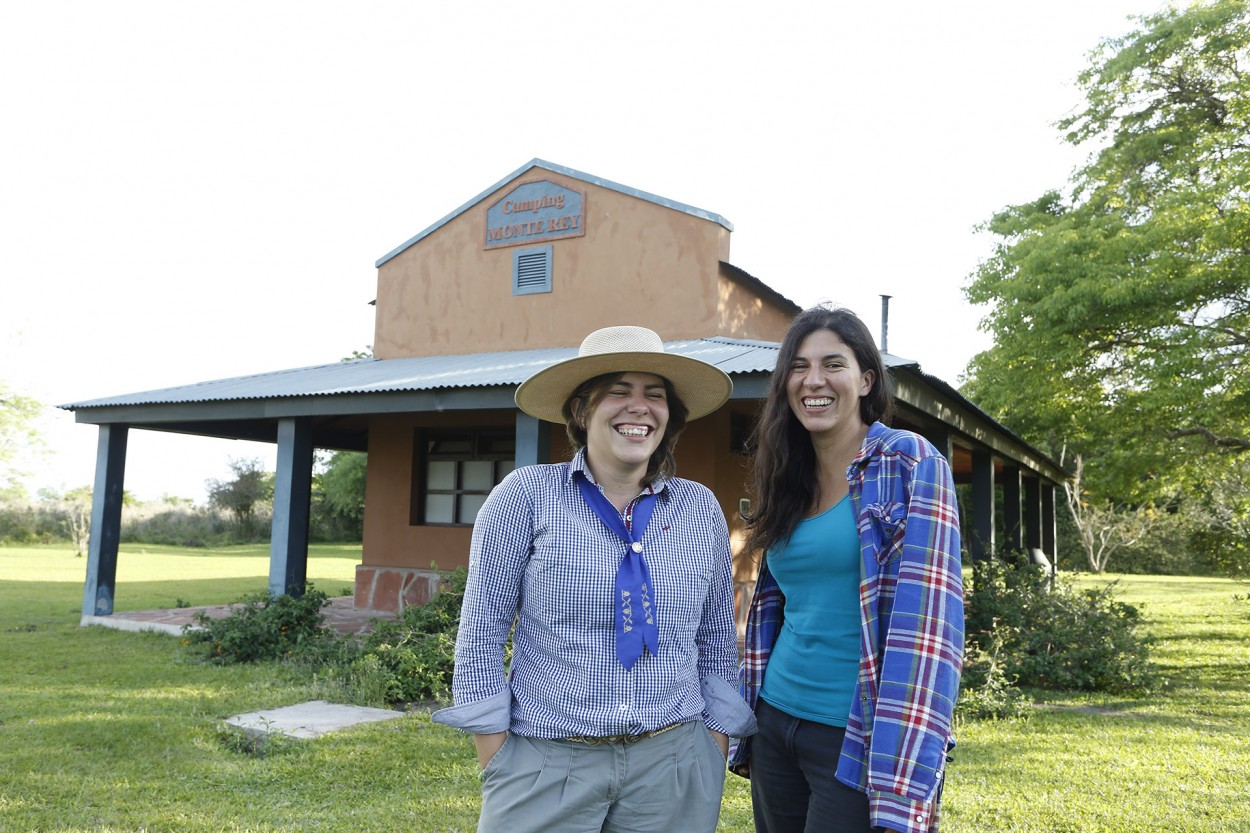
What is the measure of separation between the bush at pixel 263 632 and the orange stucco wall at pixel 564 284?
418cm

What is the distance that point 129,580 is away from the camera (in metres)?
18.0

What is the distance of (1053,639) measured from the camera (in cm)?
817

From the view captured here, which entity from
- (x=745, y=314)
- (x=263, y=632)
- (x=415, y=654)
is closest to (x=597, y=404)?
(x=415, y=654)

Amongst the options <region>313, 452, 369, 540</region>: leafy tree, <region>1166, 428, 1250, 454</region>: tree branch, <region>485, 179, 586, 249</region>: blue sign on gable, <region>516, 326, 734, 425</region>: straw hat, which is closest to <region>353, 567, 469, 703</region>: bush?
<region>516, 326, 734, 425</region>: straw hat

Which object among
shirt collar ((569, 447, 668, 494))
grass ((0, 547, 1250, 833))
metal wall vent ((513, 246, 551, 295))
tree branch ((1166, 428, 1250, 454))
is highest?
metal wall vent ((513, 246, 551, 295))

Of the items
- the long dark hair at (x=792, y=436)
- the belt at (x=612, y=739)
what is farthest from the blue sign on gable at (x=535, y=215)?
the belt at (x=612, y=739)

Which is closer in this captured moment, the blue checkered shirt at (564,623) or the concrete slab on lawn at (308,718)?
the blue checkered shirt at (564,623)

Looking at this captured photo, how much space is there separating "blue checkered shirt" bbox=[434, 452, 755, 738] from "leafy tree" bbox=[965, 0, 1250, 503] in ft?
32.7

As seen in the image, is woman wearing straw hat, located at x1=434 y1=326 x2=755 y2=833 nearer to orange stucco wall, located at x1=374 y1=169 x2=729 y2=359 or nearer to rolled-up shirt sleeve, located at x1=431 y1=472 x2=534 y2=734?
rolled-up shirt sleeve, located at x1=431 y1=472 x2=534 y2=734

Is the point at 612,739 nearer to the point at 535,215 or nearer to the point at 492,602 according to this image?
the point at 492,602

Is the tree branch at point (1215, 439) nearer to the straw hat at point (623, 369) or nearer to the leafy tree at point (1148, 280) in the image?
the leafy tree at point (1148, 280)

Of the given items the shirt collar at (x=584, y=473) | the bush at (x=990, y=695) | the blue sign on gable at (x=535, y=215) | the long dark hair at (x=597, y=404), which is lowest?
the bush at (x=990, y=695)

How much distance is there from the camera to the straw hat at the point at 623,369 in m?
2.36

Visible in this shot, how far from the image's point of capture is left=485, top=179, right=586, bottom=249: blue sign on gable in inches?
442
